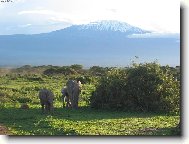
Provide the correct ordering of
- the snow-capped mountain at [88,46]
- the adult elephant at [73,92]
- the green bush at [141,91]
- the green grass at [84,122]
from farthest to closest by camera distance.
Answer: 1. the adult elephant at [73,92]
2. the green bush at [141,91]
3. the snow-capped mountain at [88,46]
4. the green grass at [84,122]

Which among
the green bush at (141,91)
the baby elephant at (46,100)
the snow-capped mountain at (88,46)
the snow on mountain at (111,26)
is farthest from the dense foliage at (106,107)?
the snow on mountain at (111,26)

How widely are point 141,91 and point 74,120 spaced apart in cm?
322

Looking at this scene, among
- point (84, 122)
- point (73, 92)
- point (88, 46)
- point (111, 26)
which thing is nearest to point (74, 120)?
point (84, 122)

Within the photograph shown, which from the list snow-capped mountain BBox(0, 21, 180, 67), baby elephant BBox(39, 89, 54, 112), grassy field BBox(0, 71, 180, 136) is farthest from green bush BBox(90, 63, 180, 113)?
snow-capped mountain BBox(0, 21, 180, 67)

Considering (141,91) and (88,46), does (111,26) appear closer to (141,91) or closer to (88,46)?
(88,46)

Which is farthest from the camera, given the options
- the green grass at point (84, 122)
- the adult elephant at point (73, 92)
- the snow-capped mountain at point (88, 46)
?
the adult elephant at point (73, 92)

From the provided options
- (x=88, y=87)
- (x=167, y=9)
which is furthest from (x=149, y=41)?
(x=88, y=87)

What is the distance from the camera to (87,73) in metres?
29.3

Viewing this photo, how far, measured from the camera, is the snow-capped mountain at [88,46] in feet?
42.6

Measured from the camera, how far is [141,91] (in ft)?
54.5

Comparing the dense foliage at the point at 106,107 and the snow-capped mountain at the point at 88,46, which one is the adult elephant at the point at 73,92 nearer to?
the dense foliage at the point at 106,107

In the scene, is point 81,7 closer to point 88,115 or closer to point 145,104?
point 88,115

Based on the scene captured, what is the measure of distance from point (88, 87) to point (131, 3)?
1074 cm

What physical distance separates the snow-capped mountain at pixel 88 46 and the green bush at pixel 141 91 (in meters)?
2.18
